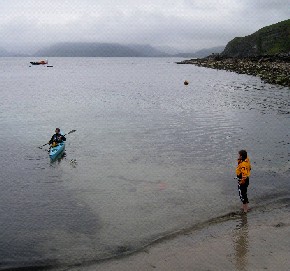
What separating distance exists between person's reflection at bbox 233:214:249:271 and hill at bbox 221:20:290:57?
137m

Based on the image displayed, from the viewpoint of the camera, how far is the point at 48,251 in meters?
13.9

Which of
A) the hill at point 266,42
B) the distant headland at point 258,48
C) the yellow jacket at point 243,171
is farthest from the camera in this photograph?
the hill at point 266,42

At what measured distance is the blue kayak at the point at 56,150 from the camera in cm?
2652

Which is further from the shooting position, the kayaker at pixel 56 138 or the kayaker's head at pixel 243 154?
the kayaker at pixel 56 138

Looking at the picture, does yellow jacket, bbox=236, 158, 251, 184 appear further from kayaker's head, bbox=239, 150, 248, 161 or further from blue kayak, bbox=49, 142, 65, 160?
blue kayak, bbox=49, 142, 65, 160

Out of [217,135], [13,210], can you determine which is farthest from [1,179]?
[217,135]

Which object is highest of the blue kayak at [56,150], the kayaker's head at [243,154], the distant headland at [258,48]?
the distant headland at [258,48]

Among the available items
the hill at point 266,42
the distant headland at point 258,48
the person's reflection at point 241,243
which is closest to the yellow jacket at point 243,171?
the person's reflection at point 241,243

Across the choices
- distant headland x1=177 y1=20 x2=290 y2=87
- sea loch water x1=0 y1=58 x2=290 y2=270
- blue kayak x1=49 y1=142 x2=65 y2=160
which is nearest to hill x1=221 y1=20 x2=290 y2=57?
distant headland x1=177 y1=20 x2=290 y2=87

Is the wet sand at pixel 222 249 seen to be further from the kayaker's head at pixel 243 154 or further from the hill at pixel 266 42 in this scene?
the hill at pixel 266 42

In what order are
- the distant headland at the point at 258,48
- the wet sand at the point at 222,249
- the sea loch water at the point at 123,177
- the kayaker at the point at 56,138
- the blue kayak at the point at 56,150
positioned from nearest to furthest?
the wet sand at the point at 222,249 < the sea loch water at the point at 123,177 < the blue kayak at the point at 56,150 < the kayaker at the point at 56,138 < the distant headland at the point at 258,48

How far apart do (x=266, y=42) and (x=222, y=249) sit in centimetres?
16117

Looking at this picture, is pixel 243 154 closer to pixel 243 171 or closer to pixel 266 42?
pixel 243 171

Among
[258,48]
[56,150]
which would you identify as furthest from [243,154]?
[258,48]
